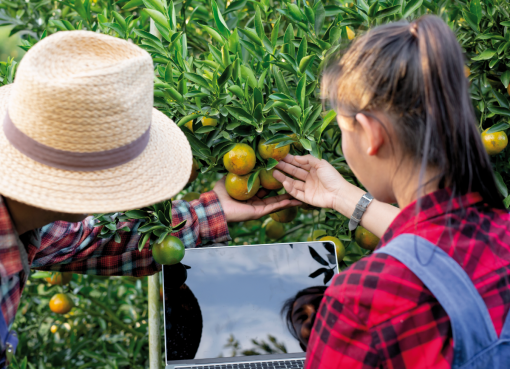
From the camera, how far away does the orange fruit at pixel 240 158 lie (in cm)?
122

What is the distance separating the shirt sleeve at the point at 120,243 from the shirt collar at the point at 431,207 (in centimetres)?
69

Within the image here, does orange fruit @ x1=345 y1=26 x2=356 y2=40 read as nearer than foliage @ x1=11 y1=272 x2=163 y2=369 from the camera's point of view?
Yes

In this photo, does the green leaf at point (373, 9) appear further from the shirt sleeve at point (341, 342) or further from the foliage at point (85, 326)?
the foliage at point (85, 326)

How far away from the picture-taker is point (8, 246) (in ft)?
3.04

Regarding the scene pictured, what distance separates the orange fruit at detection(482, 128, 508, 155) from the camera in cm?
128

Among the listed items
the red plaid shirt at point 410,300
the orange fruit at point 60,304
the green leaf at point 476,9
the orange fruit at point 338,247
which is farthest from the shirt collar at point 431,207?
the orange fruit at point 60,304

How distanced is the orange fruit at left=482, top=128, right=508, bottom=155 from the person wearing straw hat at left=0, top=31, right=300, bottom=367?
0.82 m

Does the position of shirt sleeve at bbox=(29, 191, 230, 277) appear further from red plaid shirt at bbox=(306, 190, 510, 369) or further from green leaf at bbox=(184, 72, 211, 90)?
red plaid shirt at bbox=(306, 190, 510, 369)

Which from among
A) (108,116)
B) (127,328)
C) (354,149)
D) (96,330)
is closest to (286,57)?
(354,149)

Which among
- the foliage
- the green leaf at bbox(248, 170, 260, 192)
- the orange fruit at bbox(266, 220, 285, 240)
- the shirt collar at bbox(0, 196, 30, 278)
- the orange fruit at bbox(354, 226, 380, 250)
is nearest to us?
the shirt collar at bbox(0, 196, 30, 278)

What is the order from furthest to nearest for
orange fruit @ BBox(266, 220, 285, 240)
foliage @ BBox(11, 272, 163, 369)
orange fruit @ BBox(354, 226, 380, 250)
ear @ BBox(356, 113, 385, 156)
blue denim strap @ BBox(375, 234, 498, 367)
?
foliage @ BBox(11, 272, 163, 369), orange fruit @ BBox(266, 220, 285, 240), orange fruit @ BBox(354, 226, 380, 250), ear @ BBox(356, 113, 385, 156), blue denim strap @ BBox(375, 234, 498, 367)

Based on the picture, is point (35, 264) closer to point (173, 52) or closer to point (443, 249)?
point (173, 52)

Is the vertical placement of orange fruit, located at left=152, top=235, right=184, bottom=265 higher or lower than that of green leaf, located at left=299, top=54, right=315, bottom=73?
lower

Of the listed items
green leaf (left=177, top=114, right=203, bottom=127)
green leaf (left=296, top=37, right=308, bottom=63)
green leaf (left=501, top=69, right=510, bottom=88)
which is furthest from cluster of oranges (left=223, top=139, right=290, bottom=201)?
green leaf (left=501, top=69, right=510, bottom=88)
